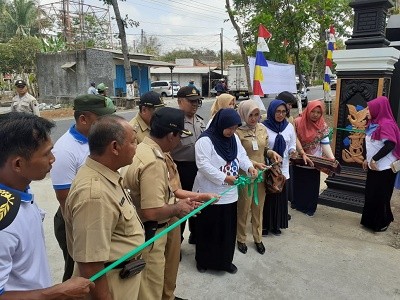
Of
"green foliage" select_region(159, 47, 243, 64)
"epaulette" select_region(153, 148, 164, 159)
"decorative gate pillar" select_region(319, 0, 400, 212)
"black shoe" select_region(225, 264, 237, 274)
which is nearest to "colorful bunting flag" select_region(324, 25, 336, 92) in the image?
"decorative gate pillar" select_region(319, 0, 400, 212)

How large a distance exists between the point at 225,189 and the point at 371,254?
1839 mm

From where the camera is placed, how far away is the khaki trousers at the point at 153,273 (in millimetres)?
2057

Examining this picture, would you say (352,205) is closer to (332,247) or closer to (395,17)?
(332,247)

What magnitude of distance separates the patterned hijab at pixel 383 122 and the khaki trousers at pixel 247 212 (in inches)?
55.7

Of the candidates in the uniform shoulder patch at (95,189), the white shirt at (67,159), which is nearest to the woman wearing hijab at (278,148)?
the white shirt at (67,159)

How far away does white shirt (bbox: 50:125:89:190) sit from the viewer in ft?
7.16

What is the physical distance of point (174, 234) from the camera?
8.02 feet

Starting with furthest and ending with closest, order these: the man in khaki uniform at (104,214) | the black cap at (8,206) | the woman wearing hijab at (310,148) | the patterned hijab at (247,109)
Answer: the woman wearing hijab at (310,148) → the patterned hijab at (247,109) → the man in khaki uniform at (104,214) → the black cap at (8,206)

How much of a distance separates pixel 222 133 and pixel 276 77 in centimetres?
290

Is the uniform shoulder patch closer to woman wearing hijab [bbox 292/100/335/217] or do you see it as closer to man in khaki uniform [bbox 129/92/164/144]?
man in khaki uniform [bbox 129/92/164/144]

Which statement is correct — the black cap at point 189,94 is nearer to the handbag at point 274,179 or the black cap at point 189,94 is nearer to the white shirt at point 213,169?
the white shirt at point 213,169

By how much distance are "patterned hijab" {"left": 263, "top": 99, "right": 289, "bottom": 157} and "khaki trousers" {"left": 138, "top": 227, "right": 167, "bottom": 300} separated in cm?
200

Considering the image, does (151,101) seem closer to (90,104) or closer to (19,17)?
(90,104)

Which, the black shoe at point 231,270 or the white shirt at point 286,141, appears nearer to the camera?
the black shoe at point 231,270
